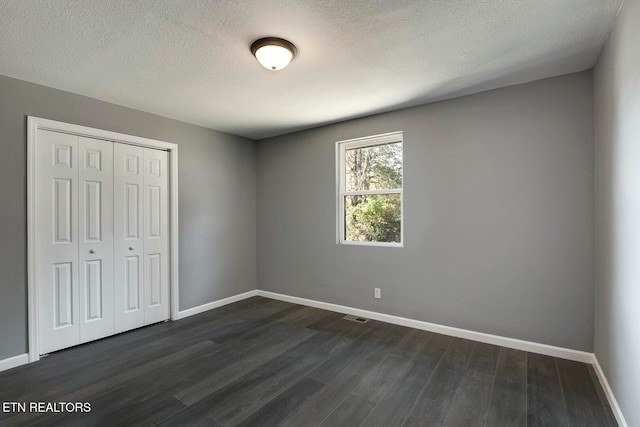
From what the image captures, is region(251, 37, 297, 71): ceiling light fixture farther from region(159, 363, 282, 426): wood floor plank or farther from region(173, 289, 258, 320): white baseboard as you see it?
region(173, 289, 258, 320): white baseboard

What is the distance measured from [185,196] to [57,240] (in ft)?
4.50

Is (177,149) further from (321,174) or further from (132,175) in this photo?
(321,174)

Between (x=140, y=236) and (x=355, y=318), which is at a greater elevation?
(x=140, y=236)

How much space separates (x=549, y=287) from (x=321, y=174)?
2.78 meters

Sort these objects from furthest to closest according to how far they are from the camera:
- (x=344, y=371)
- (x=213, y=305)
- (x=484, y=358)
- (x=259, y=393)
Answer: (x=213, y=305)
(x=484, y=358)
(x=344, y=371)
(x=259, y=393)

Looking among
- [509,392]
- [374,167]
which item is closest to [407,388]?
[509,392]

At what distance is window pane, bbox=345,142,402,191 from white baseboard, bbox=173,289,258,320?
2.27m

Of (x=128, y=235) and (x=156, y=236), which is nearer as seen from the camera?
(x=128, y=235)

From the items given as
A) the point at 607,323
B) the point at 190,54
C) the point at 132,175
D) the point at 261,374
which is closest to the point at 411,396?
the point at 261,374

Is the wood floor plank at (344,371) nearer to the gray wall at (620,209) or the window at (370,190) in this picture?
the window at (370,190)

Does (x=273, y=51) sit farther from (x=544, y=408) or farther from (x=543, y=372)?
(x=543, y=372)

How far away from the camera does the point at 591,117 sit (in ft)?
8.41

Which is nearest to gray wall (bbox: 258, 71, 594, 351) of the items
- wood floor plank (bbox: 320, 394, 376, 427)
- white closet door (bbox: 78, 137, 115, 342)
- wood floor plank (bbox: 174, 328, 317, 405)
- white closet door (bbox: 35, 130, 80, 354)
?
wood floor plank (bbox: 174, 328, 317, 405)

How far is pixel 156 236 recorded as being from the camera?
3711 mm
